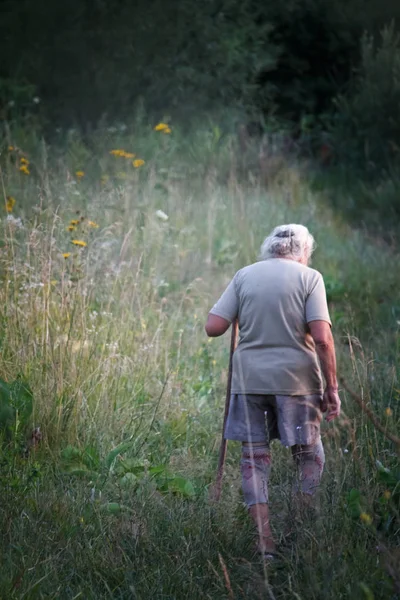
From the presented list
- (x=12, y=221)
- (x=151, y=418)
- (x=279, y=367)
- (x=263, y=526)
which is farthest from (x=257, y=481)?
(x=12, y=221)

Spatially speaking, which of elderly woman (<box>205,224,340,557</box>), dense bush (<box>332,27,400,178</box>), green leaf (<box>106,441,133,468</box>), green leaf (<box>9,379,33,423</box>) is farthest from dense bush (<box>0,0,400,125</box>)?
elderly woman (<box>205,224,340,557</box>)

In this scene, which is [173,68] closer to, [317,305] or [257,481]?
[317,305]

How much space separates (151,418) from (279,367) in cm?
151

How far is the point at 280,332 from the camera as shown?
16.4 ft

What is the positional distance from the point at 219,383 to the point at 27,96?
8.20 meters

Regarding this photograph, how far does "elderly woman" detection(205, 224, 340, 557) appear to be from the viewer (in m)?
4.96

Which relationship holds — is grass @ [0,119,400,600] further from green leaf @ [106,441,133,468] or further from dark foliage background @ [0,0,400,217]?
dark foliage background @ [0,0,400,217]

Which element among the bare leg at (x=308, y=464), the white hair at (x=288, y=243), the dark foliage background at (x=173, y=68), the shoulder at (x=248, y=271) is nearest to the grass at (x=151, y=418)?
the bare leg at (x=308, y=464)

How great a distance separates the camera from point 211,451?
6184mm

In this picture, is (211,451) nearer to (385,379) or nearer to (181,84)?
(385,379)

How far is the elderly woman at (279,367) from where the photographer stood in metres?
4.96

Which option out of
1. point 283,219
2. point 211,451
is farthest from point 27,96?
point 211,451

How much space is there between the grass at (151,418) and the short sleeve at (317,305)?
1.58 feet

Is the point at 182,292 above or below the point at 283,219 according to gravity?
below
